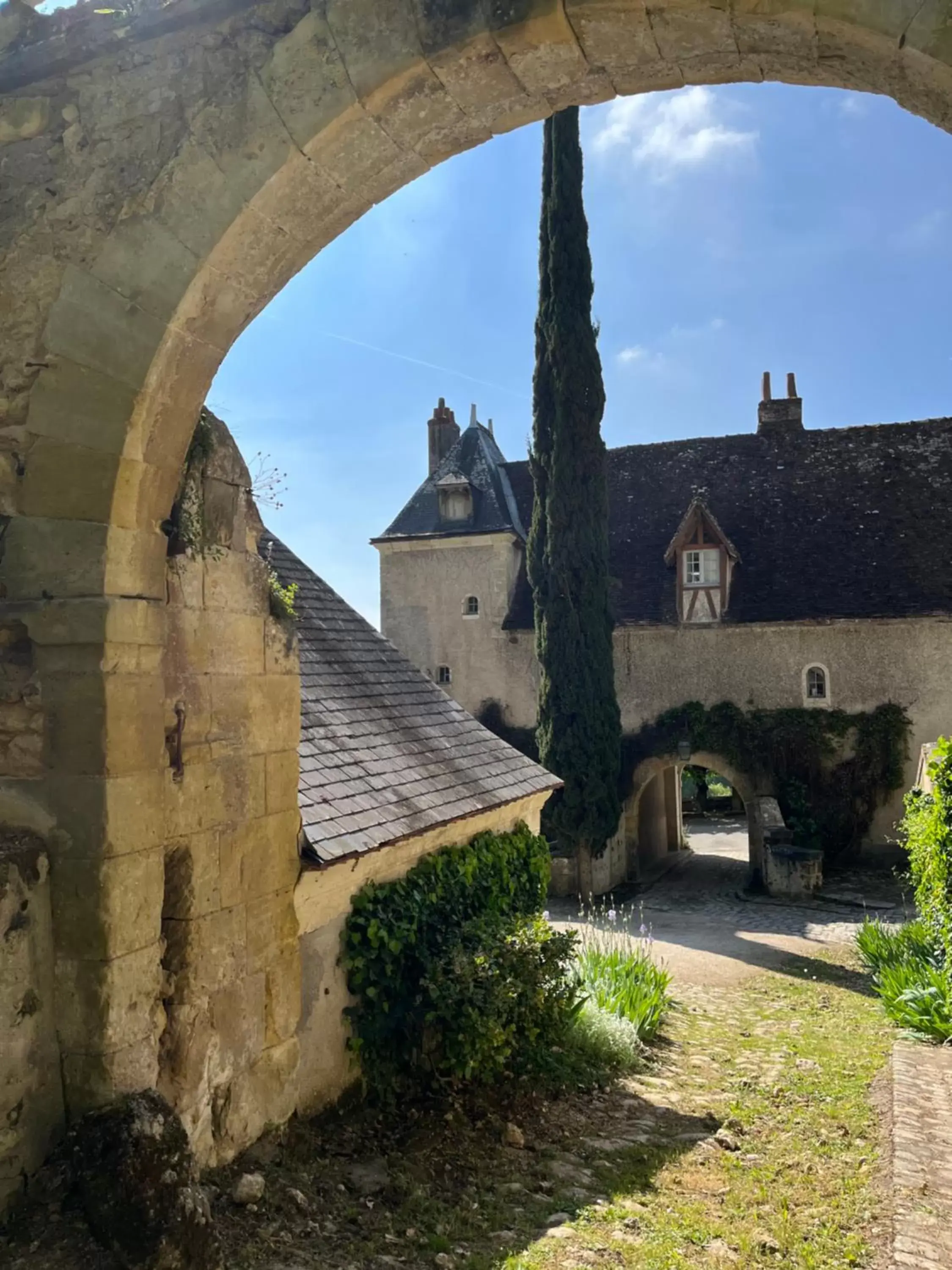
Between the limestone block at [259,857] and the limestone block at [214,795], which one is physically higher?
the limestone block at [214,795]

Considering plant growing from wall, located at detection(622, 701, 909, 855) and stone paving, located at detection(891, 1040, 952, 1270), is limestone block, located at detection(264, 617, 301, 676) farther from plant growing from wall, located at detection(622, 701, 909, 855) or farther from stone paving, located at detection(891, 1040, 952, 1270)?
plant growing from wall, located at detection(622, 701, 909, 855)

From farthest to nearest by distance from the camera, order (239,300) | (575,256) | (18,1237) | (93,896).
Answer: (575,256), (239,300), (93,896), (18,1237)

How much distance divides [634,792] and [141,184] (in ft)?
52.4

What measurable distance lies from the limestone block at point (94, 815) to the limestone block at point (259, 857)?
2.25 feet

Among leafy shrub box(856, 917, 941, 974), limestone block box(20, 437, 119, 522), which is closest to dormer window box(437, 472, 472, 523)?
leafy shrub box(856, 917, 941, 974)

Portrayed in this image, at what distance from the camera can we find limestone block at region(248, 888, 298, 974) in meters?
4.11

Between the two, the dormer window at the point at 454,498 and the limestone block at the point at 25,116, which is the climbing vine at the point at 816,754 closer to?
the dormer window at the point at 454,498

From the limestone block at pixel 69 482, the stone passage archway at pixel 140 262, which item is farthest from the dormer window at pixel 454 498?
the limestone block at pixel 69 482

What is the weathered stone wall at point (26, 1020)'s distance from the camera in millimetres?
3053

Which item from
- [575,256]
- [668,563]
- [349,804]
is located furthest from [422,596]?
[349,804]

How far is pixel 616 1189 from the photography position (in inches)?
189

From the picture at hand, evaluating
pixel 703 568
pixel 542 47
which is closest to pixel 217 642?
pixel 542 47

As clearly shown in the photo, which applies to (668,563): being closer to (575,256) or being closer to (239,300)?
(575,256)

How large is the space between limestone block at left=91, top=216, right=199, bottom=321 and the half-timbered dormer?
15.6m
